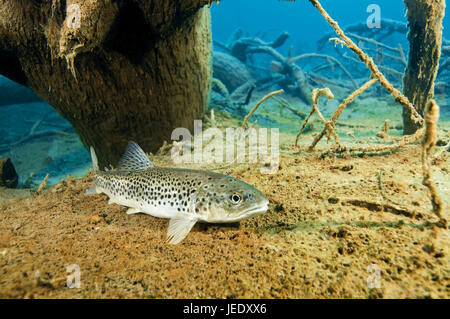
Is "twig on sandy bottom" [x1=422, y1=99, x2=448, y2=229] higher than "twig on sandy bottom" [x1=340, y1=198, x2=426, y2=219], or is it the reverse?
"twig on sandy bottom" [x1=422, y1=99, x2=448, y2=229]

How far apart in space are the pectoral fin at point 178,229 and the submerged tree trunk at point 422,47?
11.8 feet

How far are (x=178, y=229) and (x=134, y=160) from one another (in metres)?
1.32

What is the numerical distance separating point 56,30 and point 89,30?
2.61ft

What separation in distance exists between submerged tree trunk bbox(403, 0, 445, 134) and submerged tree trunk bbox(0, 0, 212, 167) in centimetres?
333

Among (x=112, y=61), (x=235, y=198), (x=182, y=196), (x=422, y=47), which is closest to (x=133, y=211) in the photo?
(x=182, y=196)

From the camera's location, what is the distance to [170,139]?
16.3 ft

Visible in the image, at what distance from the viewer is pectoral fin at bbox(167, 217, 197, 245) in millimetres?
1857

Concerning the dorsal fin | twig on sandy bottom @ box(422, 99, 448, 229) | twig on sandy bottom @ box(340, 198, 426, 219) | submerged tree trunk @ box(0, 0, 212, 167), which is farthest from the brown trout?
submerged tree trunk @ box(0, 0, 212, 167)

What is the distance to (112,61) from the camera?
3537mm

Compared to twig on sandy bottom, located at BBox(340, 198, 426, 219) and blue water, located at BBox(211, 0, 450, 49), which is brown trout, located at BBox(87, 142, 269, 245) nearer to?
twig on sandy bottom, located at BBox(340, 198, 426, 219)

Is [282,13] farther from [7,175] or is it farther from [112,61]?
[7,175]

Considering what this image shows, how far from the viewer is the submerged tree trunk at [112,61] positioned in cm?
287
